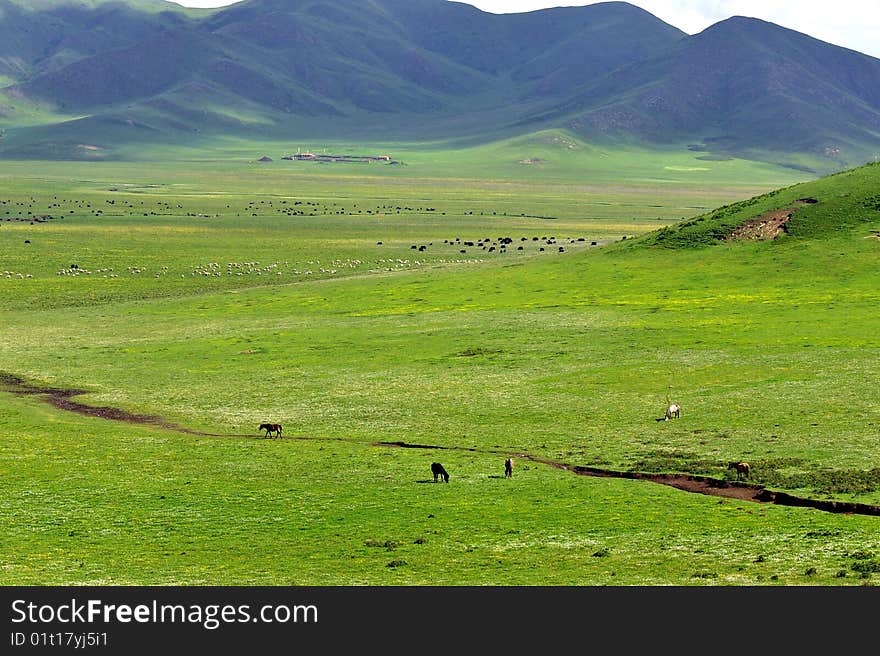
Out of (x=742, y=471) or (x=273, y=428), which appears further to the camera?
(x=273, y=428)

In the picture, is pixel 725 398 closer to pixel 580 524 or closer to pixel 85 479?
pixel 580 524

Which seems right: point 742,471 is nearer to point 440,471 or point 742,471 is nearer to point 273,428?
point 440,471

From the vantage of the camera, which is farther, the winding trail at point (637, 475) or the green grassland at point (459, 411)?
the winding trail at point (637, 475)

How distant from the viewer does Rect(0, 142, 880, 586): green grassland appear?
34969mm

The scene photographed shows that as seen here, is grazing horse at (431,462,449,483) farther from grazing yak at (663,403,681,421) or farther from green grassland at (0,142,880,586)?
grazing yak at (663,403,681,421)

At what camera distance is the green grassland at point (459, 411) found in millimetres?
34969

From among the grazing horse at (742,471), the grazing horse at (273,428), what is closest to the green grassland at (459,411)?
the grazing horse at (742,471)

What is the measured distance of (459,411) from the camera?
194ft

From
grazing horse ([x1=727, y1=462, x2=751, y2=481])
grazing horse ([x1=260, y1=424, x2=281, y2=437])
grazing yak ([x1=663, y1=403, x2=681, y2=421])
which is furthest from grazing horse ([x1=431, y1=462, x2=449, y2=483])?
grazing yak ([x1=663, y1=403, x2=681, y2=421])

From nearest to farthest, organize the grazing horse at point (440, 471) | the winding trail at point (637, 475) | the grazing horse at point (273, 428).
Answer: the winding trail at point (637, 475), the grazing horse at point (440, 471), the grazing horse at point (273, 428)

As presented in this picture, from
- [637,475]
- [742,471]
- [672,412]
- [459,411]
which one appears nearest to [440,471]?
[637,475]

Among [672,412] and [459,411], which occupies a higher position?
[672,412]

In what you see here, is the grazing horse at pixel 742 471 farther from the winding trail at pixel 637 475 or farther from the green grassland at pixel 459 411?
the green grassland at pixel 459 411

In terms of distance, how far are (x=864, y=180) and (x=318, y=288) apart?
58705 mm
